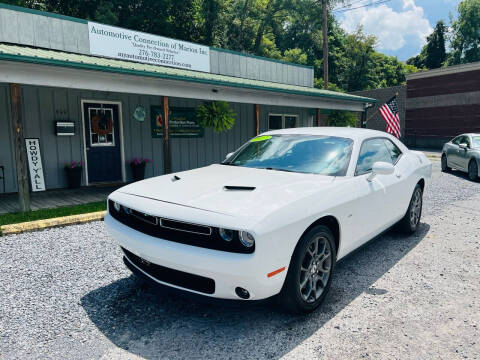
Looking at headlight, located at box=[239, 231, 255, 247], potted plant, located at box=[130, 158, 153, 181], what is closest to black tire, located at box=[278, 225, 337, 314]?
headlight, located at box=[239, 231, 255, 247]

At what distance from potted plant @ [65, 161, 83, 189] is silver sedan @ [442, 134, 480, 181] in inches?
448

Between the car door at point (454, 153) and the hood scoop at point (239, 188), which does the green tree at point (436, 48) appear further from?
the hood scoop at point (239, 188)

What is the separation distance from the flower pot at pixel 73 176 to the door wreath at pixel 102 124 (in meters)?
1.28

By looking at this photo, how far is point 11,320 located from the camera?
9.91 ft

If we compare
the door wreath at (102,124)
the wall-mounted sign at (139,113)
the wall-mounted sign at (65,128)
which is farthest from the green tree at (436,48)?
the wall-mounted sign at (65,128)

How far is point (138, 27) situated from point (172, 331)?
30.8 m

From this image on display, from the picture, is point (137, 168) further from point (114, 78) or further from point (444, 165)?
point (444, 165)

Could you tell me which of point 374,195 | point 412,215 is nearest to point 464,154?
point 412,215

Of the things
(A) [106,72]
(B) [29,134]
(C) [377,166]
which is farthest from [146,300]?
(B) [29,134]

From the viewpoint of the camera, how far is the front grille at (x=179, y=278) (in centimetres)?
266

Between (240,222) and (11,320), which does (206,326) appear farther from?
(11,320)

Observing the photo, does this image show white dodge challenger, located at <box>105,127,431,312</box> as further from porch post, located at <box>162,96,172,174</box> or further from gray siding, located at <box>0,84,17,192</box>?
gray siding, located at <box>0,84,17,192</box>

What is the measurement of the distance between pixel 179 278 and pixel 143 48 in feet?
32.1

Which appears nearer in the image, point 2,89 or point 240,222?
point 240,222
